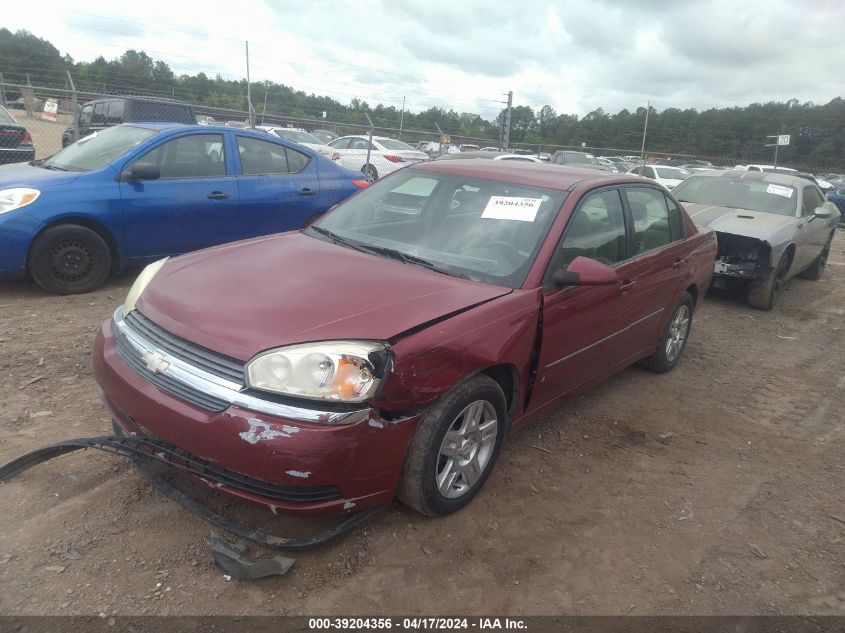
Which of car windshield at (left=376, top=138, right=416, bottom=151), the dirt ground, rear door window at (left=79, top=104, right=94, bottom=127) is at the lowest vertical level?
the dirt ground

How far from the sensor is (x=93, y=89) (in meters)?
19.2

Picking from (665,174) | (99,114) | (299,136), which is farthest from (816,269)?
(299,136)

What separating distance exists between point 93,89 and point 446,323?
68.3 feet

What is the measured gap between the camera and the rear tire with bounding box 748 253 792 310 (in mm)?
7242

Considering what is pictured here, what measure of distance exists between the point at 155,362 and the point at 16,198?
→ 3.70m

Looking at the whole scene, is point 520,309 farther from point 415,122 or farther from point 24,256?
point 415,122

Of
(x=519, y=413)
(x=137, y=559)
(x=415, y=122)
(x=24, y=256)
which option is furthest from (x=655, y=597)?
(x=415, y=122)

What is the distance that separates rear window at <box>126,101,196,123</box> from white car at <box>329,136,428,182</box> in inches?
177

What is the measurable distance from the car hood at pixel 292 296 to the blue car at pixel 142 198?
2801 millimetres

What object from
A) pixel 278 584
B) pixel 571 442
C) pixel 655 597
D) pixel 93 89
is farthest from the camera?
pixel 93 89

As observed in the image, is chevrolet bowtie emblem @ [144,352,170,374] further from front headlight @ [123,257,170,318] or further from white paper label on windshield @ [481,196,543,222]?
white paper label on windshield @ [481,196,543,222]

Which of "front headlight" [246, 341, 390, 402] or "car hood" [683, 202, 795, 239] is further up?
"car hood" [683, 202, 795, 239]

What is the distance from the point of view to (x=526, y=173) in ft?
12.4

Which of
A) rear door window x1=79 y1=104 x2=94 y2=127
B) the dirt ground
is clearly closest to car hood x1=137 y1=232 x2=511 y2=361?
the dirt ground
